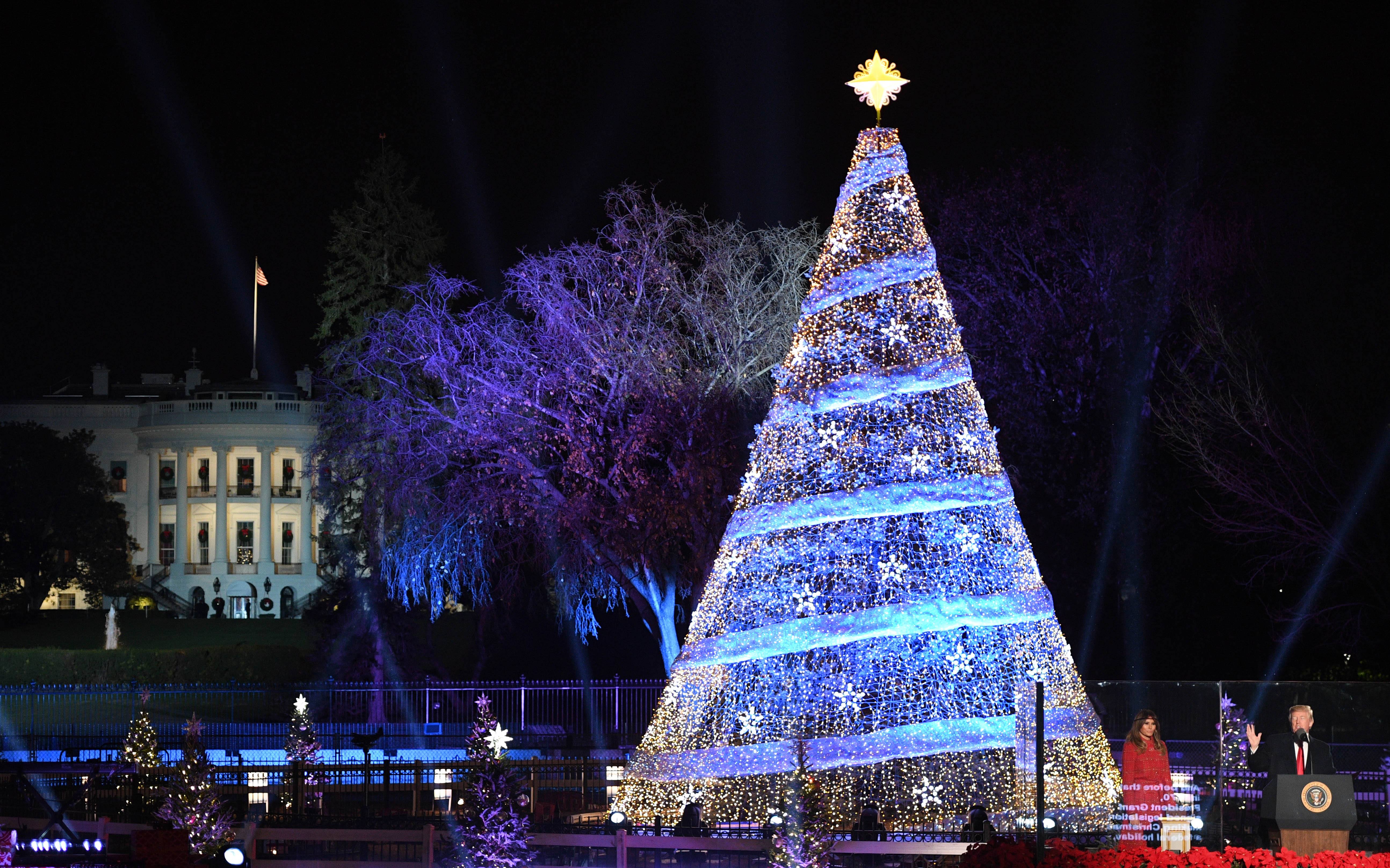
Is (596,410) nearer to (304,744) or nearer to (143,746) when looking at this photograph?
(304,744)

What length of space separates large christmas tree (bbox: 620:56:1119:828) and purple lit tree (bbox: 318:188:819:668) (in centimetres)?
1298

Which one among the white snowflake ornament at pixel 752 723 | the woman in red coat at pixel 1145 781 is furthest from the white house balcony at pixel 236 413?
the woman in red coat at pixel 1145 781

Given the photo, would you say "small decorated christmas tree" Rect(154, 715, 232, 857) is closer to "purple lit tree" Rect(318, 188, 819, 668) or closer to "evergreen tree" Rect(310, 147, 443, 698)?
"purple lit tree" Rect(318, 188, 819, 668)

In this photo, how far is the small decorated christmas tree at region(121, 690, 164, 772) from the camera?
583 inches

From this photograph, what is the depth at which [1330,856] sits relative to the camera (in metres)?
9.42

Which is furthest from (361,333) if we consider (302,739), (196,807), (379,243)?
(196,807)

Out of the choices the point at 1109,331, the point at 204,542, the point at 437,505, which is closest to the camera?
the point at 1109,331

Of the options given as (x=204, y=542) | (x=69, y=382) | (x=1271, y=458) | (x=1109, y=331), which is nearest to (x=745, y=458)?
(x=1109, y=331)

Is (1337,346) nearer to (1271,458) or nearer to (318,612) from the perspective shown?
(1271,458)

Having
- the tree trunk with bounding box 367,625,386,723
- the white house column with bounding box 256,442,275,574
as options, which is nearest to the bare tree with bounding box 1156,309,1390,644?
the tree trunk with bounding box 367,625,386,723

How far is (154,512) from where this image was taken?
8100 centimetres

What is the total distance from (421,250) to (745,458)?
20288 millimetres

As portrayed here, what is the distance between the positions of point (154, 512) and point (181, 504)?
196 cm

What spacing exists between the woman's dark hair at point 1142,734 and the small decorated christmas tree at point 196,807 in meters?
6.85
